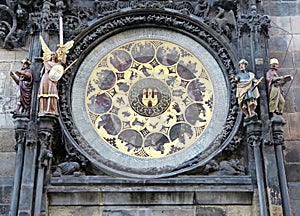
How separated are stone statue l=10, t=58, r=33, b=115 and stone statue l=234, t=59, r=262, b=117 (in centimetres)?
357

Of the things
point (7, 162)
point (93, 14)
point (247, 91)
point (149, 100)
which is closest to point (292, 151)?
point (247, 91)

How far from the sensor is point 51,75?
30.4 ft

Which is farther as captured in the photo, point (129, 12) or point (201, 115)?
point (129, 12)

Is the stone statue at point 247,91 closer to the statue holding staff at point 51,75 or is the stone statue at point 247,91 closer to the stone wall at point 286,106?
the stone wall at point 286,106

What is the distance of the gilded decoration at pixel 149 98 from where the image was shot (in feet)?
31.2

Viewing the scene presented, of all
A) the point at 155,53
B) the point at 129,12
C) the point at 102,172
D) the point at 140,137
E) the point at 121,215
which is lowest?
the point at 121,215

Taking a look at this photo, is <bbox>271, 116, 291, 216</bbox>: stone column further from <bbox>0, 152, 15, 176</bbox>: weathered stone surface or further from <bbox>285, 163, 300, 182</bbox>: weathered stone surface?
<bbox>0, 152, 15, 176</bbox>: weathered stone surface

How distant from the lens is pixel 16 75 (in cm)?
948

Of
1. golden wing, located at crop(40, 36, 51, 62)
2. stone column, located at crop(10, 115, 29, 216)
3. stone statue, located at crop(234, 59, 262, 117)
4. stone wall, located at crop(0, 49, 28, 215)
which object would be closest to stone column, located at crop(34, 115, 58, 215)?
stone column, located at crop(10, 115, 29, 216)

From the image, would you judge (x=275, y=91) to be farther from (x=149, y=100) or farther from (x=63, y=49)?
(x=63, y=49)

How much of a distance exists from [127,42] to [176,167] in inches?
107

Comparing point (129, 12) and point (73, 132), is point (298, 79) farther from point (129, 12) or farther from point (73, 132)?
point (73, 132)

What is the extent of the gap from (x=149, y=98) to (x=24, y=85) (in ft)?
7.29

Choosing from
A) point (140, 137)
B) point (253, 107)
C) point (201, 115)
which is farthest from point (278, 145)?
point (140, 137)
